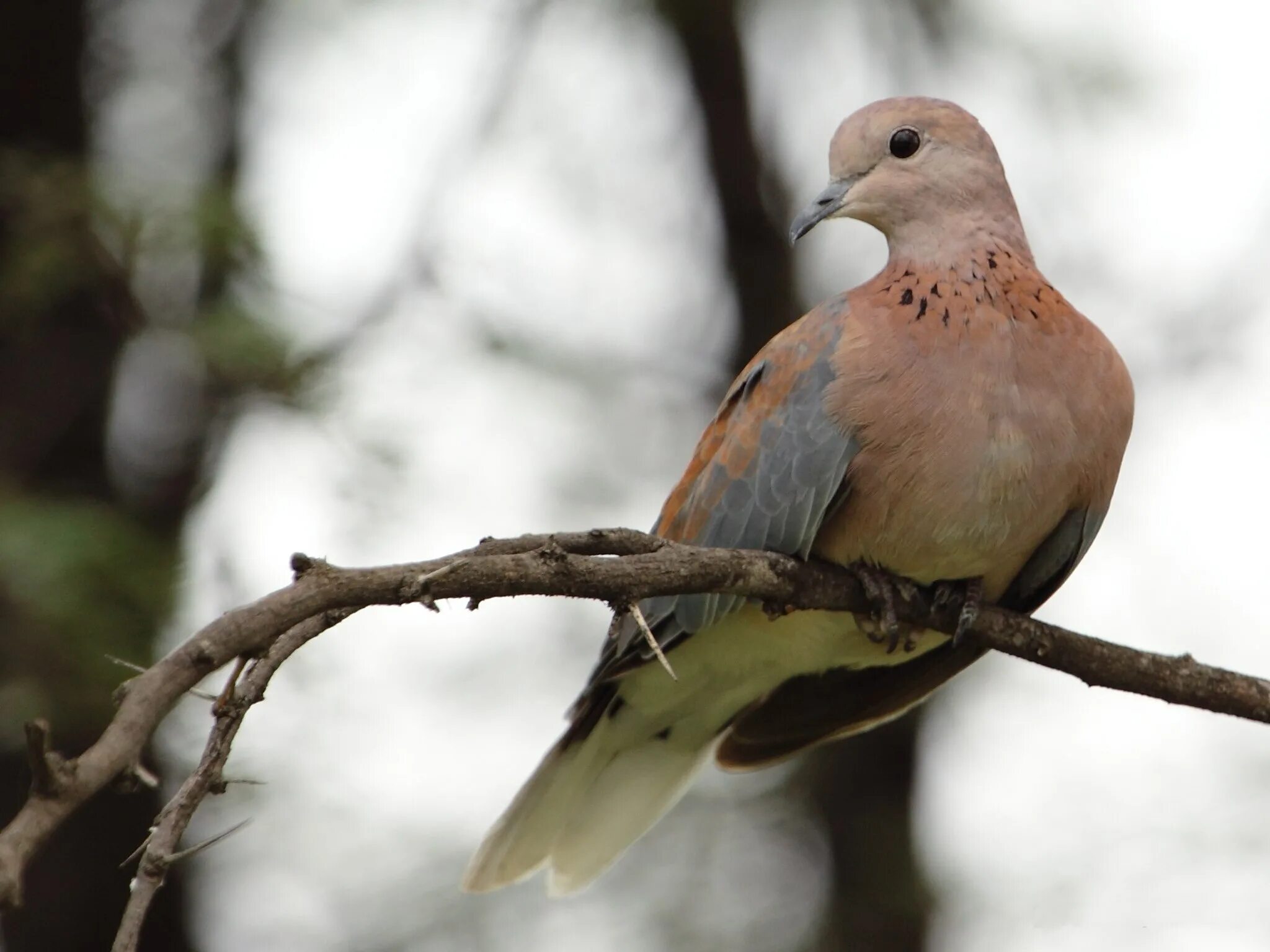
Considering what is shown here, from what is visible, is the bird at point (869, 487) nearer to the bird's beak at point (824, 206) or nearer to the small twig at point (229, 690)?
the bird's beak at point (824, 206)

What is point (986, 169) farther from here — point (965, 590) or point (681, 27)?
point (681, 27)

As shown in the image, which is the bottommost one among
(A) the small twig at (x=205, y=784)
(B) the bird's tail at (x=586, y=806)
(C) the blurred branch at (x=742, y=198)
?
(A) the small twig at (x=205, y=784)

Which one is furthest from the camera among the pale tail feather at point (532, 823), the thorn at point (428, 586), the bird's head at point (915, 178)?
the pale tail feather at point (532, 823)

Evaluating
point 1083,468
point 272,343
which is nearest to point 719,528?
point 1083,468

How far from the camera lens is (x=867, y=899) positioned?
18.8ft

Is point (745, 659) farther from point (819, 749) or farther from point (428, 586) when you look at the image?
point (819, 749)

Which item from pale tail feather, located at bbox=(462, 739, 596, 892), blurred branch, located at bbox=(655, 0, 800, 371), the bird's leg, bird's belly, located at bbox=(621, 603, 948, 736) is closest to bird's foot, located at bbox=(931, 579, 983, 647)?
the bird's leg

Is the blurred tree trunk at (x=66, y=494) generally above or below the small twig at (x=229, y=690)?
above

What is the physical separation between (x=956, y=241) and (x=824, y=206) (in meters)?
0.40

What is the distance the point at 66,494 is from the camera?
5078 mm

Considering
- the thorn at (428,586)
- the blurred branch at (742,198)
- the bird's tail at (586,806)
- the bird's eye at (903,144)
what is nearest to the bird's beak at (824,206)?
the bird's eye at (903,144)

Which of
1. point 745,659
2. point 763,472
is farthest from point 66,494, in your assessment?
point 763,472

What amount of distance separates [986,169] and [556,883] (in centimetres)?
207

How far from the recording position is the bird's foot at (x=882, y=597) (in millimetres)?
3484
